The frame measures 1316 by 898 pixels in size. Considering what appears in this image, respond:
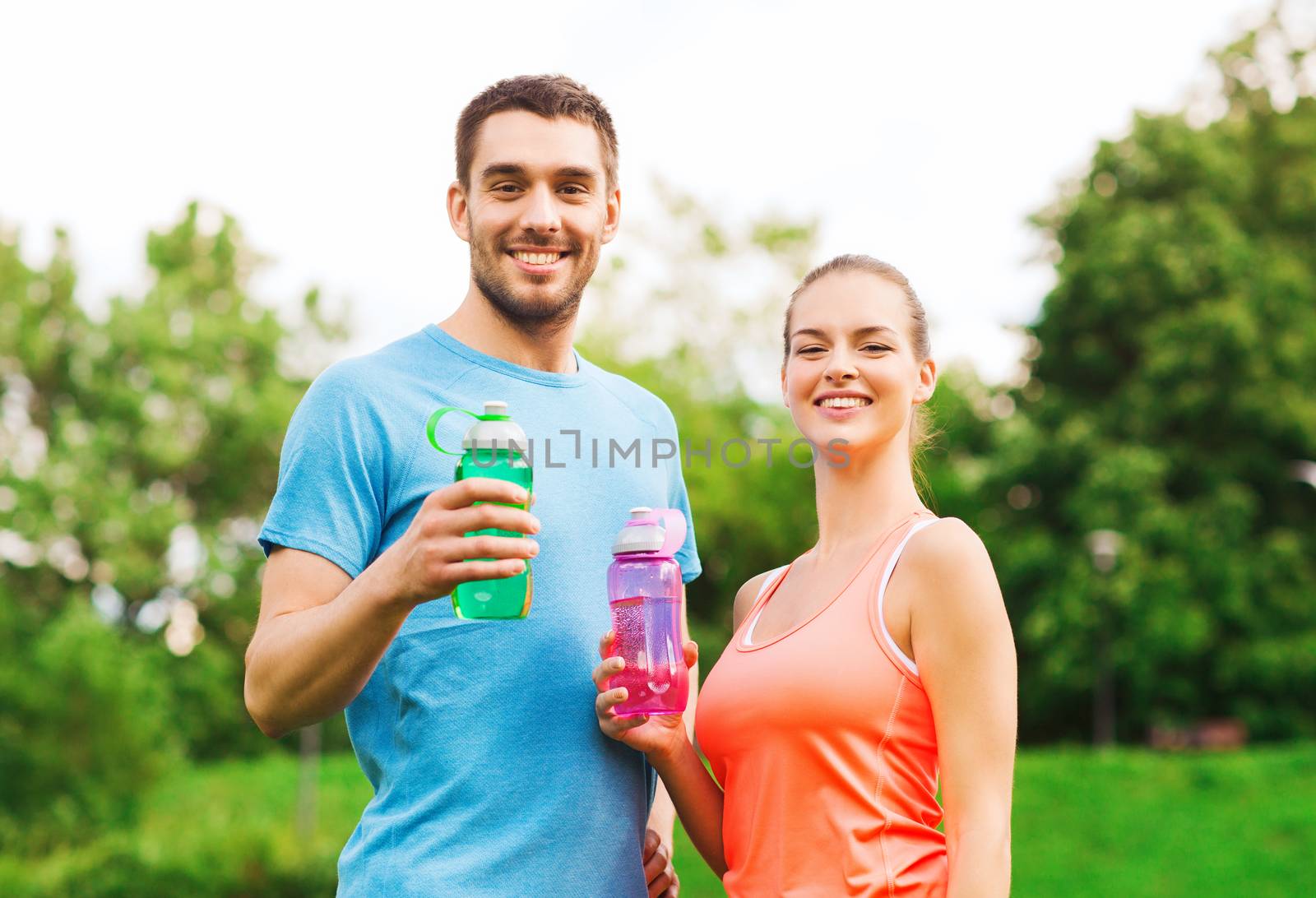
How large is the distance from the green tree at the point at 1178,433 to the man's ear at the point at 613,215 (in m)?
23.2

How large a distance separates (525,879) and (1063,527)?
2660cm

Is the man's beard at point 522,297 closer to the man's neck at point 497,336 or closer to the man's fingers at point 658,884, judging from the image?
the man's neck at point 497,336

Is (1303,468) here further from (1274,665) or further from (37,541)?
(37,541)

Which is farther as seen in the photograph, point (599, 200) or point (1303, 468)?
point (1303, 468)

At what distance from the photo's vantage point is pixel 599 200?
3373 mm

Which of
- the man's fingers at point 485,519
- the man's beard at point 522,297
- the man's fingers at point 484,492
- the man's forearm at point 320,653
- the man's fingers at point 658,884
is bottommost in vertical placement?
the man's fingers at point 658,884

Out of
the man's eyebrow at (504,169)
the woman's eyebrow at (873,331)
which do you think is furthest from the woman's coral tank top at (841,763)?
the man's eyebrow at (504,169)

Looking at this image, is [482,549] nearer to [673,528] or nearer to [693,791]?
[673,528]

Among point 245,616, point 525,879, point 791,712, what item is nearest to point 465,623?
point 525,879

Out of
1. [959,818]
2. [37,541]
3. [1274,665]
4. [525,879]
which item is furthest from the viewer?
[37,541]

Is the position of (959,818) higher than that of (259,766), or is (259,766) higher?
(959,818)

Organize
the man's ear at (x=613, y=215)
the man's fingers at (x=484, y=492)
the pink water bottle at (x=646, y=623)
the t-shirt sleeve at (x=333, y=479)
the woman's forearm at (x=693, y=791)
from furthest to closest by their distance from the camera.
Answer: the man's ear at (x=613, y=215)
the woman's forearm at (x=693, y=791)
the pink water bottle at (x=646, y=623)
the t-shirt sleeve at (x=333, y=479)
the man's fingers at (x=484, y=492)

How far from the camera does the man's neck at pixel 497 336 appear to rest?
337 centimetres

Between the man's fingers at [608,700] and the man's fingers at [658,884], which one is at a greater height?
the man's fingers at [608,700]
